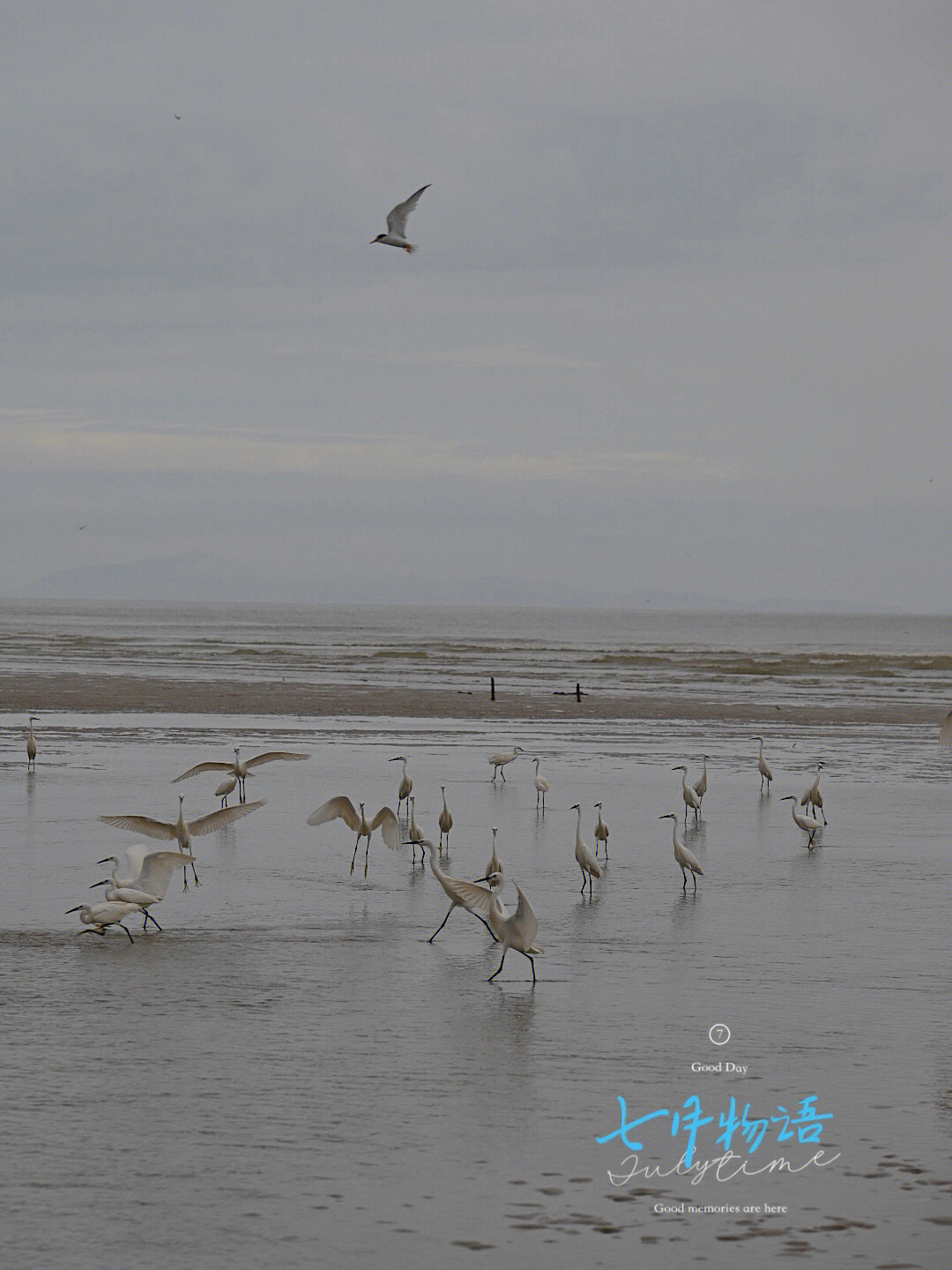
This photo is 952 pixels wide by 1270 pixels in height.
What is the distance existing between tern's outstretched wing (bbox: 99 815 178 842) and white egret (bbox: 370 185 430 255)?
20.4 feet

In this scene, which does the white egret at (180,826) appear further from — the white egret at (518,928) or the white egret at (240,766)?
the white egret at (518,928)

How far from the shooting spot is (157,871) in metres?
11.2

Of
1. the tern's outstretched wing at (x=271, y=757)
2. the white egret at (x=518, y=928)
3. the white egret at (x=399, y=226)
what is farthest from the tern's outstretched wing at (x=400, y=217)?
the white egret at (x=518, y=928)

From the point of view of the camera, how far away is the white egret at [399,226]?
15086 millimetres

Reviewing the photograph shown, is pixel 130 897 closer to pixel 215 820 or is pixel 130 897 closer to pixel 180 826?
pixel 180 826

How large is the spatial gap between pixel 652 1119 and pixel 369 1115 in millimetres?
1408

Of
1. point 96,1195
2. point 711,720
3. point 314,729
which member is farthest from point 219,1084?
point 711,720

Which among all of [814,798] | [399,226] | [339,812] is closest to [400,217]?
[399,226]

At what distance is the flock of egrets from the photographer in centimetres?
1010

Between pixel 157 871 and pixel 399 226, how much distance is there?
7.49m

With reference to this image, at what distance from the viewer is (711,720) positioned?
114 ft

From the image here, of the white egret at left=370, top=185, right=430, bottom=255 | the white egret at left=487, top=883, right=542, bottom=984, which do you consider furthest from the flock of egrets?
the white egret at left=370, top=185, right=430, bottom=255

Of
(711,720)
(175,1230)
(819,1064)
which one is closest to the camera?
(175,1230)

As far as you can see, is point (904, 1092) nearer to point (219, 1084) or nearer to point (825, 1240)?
point (825, 1240)
